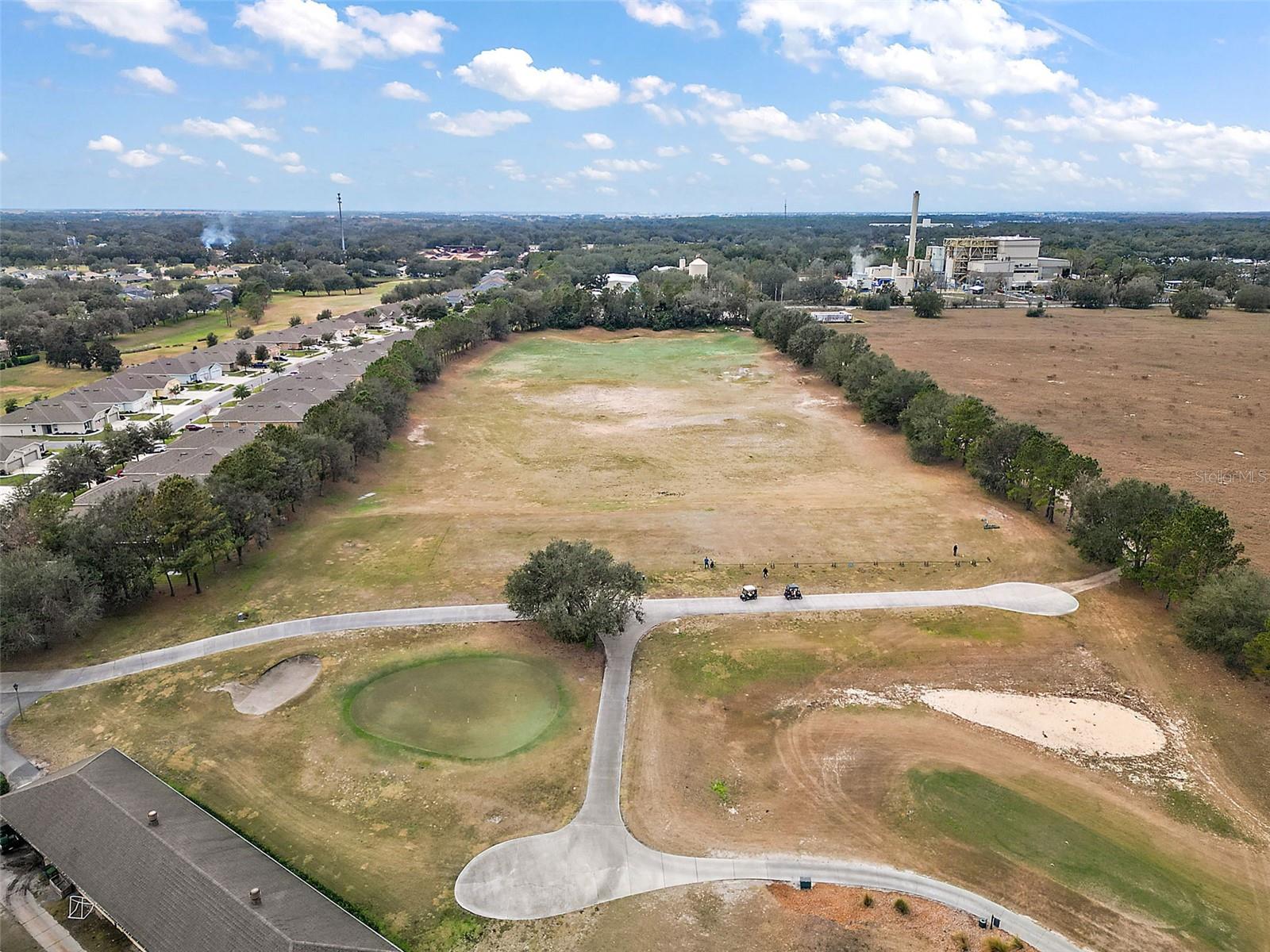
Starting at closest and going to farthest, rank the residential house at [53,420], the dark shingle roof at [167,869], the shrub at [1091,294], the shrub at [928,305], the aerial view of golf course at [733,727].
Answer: the dark shingle roof at [167,869]
the aerial view of golf course at [733,727]
the residential house at [53,420]
the shrub at [928,305]
the shrub at [1091,294]

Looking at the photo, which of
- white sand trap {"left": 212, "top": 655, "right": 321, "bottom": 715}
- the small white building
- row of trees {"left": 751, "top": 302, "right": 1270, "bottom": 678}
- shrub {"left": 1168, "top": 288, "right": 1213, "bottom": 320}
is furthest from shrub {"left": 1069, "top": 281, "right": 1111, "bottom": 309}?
white sand trap {"left": 212, "top": 655, "right": 321, "bottom": 715}

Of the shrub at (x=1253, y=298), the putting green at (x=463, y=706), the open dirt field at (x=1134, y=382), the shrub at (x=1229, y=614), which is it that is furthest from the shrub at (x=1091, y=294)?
the putting green at (x=463, y=706)

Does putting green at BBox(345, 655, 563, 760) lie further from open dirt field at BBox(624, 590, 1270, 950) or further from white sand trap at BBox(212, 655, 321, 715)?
open dirt field at BBox(624, 590, 1270, 950)

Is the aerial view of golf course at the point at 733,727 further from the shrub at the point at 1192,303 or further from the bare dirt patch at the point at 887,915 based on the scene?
the shrub at the point at 1192,303

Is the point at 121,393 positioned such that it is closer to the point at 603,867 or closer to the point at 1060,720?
the point at 603,867

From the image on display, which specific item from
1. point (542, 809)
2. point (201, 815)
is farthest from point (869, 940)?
point (201, 815)

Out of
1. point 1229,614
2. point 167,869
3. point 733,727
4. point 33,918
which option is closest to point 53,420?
point 33,918
